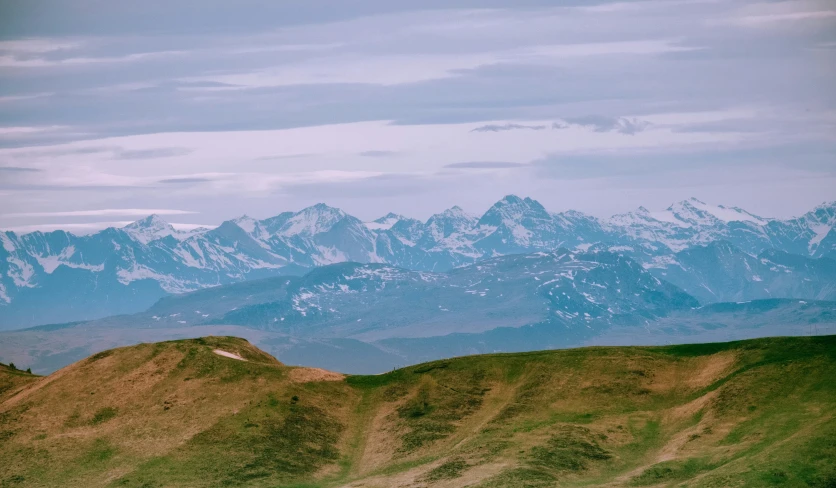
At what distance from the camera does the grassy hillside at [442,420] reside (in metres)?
142

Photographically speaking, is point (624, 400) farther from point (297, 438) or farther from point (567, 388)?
point (297, 438)

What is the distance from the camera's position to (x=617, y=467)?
145875mm

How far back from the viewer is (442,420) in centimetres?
17012

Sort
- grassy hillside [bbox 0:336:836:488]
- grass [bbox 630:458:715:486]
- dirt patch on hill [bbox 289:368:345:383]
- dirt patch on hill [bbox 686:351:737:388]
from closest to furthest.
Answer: grass [bbox 630:458:715:486]
grassy hillside [bbox 0:336:836:488]
dirt patch on hill [bbox 686:351:737:388]
dirt patch on hill [bbox 289:368:345:383]

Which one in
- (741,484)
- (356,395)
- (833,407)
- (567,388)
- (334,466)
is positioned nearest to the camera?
(741,484)

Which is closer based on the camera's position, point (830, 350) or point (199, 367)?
point (830, 350)

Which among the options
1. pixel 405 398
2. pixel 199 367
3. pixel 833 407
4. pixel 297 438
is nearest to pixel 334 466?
pixel 297 438

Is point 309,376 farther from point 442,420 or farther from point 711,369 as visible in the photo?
point 711,369

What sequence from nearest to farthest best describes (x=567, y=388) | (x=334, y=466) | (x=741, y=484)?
(x=741, y=484) → (x=334, y=466) → (x=567, y=388)

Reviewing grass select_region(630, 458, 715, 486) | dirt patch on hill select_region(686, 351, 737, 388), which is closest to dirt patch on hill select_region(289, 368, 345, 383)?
dirt patch on hill select_region(686, 351, 737, 388)

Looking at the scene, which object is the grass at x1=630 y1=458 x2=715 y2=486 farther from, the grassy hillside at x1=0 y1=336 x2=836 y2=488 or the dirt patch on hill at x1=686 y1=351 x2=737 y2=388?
the dirt patch on hill at x1=686 y1=351 x2=737 y2=388

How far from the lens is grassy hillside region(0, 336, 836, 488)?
142m

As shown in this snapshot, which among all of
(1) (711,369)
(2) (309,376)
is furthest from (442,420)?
(1) (711,369)

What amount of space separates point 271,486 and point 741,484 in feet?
206
